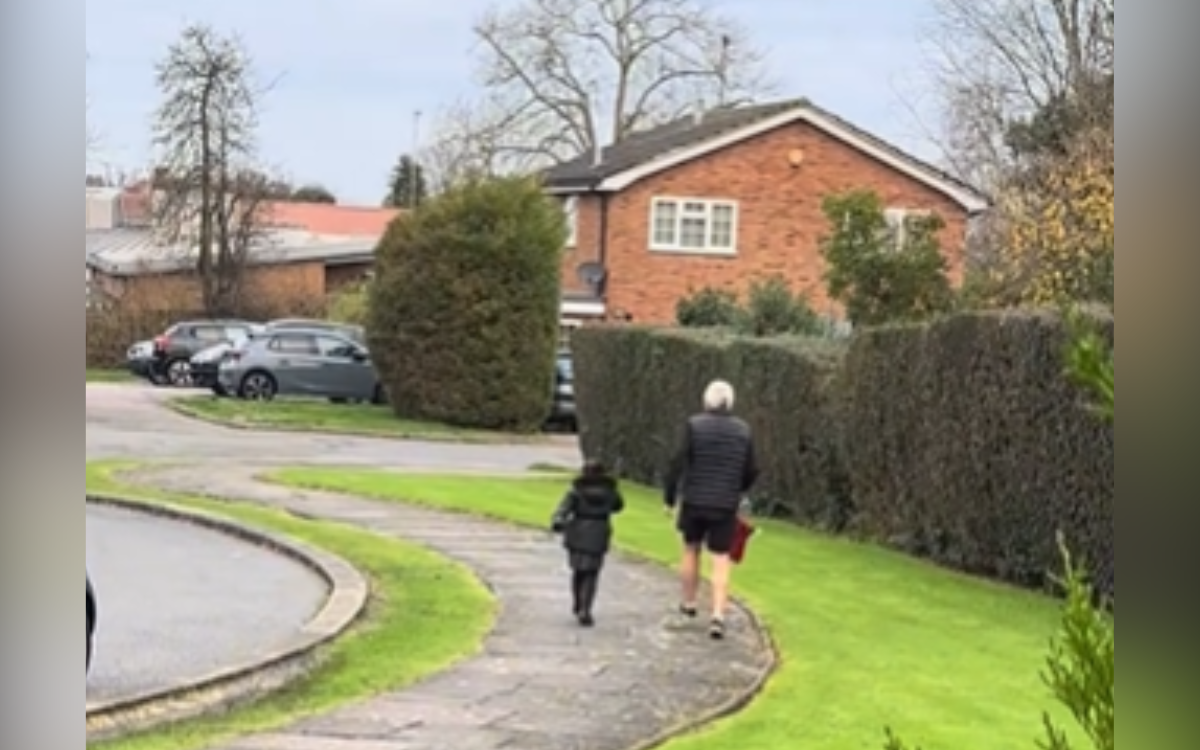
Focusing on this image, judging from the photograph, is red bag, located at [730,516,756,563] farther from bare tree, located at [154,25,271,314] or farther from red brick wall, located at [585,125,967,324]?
bare tree, located at [154,25,271,314]

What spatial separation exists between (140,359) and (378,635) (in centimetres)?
2284

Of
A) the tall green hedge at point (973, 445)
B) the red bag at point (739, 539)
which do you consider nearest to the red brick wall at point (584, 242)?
the tall green hedge at point (973, 445)

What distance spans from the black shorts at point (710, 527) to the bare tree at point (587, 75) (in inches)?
946

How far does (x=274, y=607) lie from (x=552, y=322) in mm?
14590

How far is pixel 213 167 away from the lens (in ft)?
102

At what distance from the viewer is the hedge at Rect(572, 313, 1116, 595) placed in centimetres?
1029

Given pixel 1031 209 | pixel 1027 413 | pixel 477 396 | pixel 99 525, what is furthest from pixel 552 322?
pixel 1027 413

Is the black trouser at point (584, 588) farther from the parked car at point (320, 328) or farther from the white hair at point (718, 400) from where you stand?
the parked car at point (320, 328)

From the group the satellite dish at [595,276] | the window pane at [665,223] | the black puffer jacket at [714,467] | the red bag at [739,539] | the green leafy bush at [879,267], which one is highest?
the window pane at [665,223]

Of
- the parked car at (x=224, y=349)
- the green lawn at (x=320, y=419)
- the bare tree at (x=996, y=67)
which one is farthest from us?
the parked car at (x=224, y=349)

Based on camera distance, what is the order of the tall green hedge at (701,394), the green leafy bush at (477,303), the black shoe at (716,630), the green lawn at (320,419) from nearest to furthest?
1. the black shoe at (716,630)
2. the tall green hedge at (701,394)
3. the green lawn at (320,419)
4. the green leafy bush at (477,303)

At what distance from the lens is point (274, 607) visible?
902cm

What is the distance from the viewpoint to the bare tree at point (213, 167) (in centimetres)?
3009
